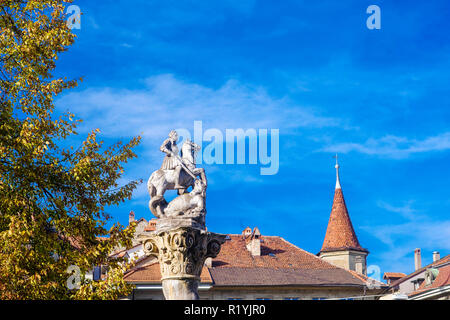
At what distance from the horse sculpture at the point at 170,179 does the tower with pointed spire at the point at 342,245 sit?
4595 cm

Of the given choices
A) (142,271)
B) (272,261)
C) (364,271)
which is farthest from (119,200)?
(364,271)

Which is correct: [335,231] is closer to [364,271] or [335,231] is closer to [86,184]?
[364,271]

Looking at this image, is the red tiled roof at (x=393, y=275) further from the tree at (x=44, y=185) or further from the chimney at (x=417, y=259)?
the tree at (x=44, y=185)

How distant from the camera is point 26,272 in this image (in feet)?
38.6

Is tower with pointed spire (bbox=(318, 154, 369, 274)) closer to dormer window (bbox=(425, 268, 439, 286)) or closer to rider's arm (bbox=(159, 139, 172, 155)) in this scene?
dormer window (bbox=(425, 268, 439, 286))

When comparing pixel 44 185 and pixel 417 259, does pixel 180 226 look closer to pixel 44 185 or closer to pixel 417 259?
pixel 44 185

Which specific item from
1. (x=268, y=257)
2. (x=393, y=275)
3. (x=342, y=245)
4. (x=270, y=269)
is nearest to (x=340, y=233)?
(x=342, y=245)

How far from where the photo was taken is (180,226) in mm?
10352

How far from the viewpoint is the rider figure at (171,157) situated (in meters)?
11.2

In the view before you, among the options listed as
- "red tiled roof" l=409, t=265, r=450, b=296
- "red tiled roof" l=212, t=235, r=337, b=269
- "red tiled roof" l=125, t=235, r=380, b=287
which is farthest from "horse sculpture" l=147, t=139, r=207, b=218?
"red tiled roof" l=212, t=235, r=337, b=269

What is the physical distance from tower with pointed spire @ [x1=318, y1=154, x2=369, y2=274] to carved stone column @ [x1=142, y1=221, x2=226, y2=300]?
152ft

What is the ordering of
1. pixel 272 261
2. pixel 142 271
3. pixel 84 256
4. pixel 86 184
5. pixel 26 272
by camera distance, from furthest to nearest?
pixel 272 261
pixel 142 271
pixel 86 184
pixel 84 256
pixel 26 272
